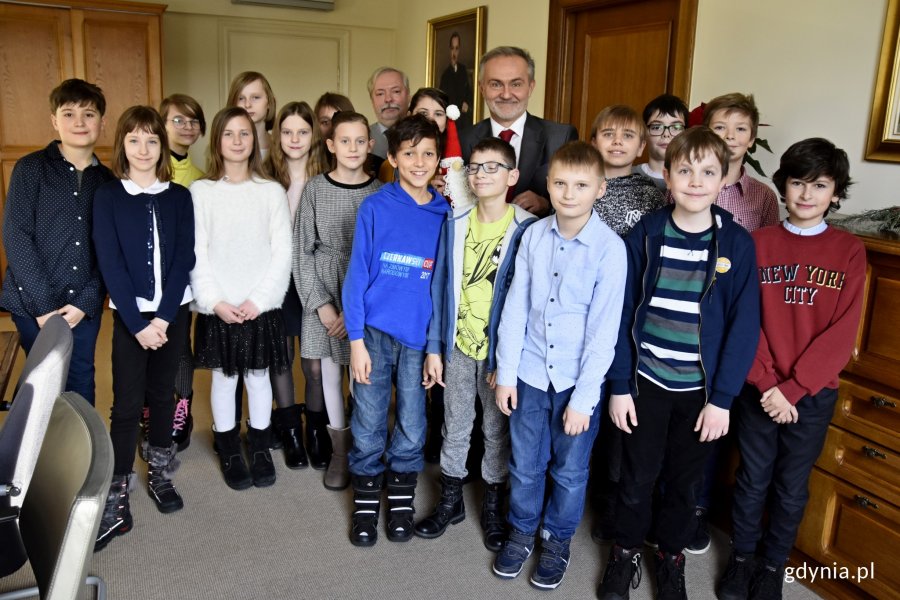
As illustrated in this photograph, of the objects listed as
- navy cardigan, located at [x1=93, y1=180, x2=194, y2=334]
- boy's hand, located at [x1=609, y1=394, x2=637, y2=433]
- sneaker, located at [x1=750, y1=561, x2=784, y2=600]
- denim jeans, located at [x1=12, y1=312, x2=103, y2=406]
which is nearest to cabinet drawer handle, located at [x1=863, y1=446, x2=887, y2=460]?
sneaker, located at [x1=750, y1=561, x2=784, y2=600]

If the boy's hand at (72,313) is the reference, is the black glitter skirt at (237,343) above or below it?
below

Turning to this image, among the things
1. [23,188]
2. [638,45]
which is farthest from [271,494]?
[638,45]

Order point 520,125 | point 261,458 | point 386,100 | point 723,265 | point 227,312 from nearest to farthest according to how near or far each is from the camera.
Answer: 1. point 723,265
2. point 227,312
3. point 520,125
4. point 261,458
5. point 386,100

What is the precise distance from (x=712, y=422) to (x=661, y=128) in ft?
3.28

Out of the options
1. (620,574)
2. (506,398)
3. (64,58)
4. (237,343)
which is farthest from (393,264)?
(64,58)

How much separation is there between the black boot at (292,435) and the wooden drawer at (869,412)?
6.07ft

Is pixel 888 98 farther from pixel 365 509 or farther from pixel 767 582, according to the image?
pixel 365 509

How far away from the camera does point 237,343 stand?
2.49m

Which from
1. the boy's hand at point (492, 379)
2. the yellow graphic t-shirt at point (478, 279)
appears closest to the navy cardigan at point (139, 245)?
the yellow graphic t-shirt at point (478, 279)

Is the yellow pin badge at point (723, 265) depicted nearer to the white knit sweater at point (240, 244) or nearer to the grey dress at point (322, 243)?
the grey dress at point (322, 243)

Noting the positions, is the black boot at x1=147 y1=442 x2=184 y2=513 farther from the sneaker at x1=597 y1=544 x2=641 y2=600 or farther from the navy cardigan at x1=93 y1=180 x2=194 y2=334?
the sneaker at x1=597 y1=544 x2=641 y2=600

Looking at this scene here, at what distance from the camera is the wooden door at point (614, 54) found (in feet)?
11.0

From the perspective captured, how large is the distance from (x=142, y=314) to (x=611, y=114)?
5.23ft

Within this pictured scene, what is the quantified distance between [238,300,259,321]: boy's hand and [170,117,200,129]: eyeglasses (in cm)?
87
